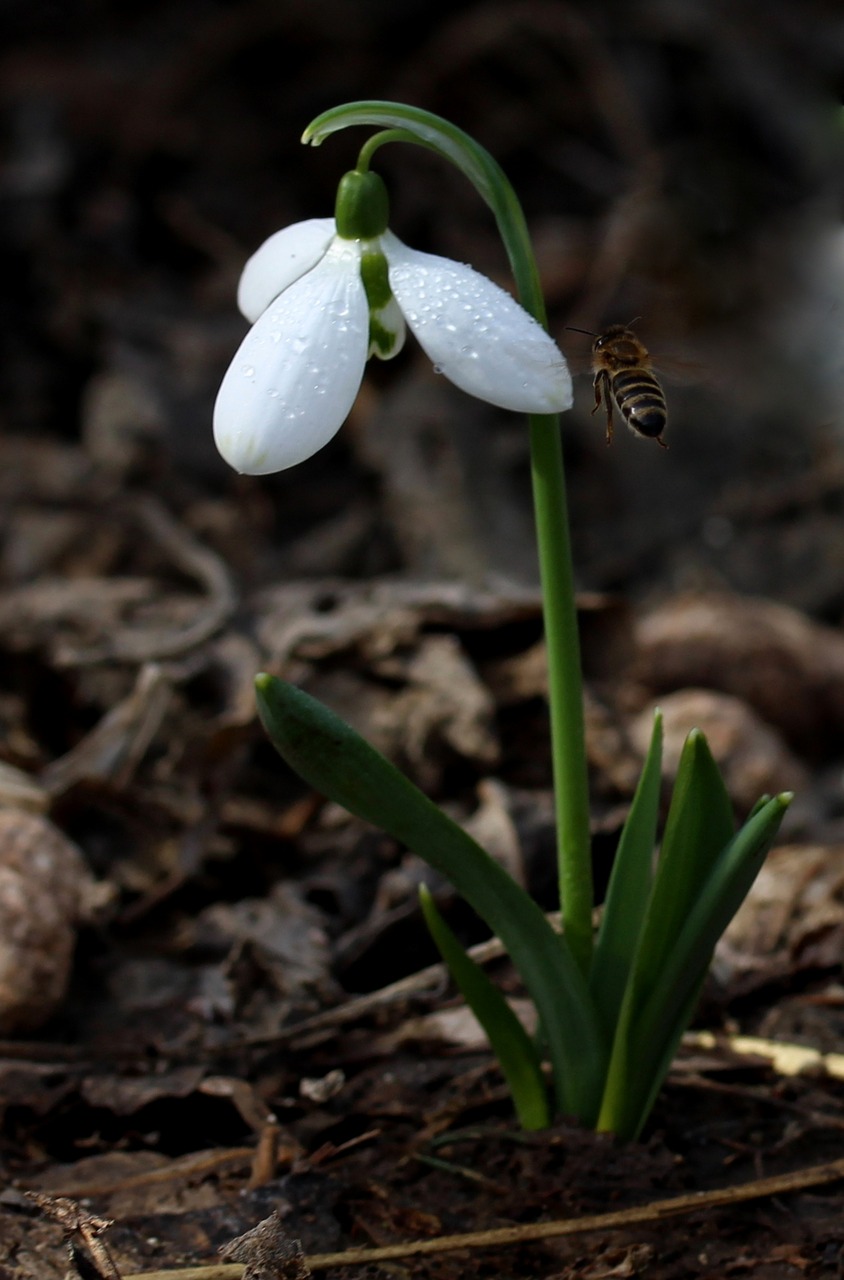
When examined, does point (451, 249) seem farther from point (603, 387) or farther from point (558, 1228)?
point (558, 1228)

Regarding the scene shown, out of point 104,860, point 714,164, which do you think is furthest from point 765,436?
point 104,860

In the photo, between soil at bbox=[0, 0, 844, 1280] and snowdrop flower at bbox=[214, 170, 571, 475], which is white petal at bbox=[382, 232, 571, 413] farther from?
soil at bbox=[0, 0, 844, 1280]

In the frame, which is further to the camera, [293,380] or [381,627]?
[381,627]

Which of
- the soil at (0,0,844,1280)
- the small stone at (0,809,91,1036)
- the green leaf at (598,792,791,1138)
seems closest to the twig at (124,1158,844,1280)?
the soil at (0,0,844,1280)

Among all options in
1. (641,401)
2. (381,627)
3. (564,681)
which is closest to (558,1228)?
(564,681)

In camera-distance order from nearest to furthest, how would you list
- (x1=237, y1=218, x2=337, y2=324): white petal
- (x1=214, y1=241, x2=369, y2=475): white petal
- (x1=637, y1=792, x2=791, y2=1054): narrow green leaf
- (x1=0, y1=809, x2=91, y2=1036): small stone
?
(x1=214, y1=241, x2=369, y2=475): white petal, (x1=637, y1=792, x2=791, y2=1054): narrow green leaf, (x1=237, y1=218, x2=337, y2=324): white petal, (x1=0, y1=809, x2=91, y2=1036): small stone

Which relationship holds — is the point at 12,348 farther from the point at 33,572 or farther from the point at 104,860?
the point at 104,860
